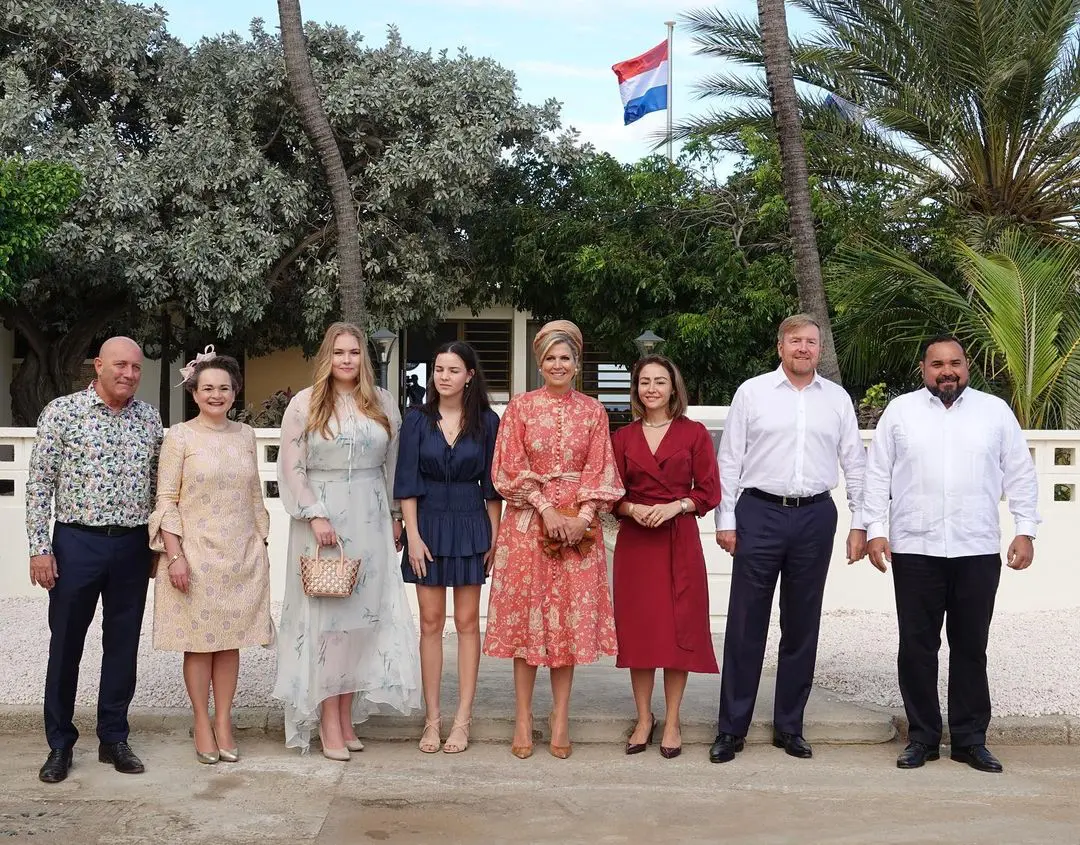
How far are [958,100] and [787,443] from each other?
12.2 m

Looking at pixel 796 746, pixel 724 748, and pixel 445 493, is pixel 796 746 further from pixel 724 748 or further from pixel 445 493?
pixel 445 493

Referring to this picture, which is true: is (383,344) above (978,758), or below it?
above

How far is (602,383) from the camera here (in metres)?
22.9

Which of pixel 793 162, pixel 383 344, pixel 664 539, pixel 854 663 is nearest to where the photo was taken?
pixel 664 539

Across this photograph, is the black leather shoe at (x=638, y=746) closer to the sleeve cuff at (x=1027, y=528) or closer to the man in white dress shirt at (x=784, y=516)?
the man in white dress shirt at (x=784, y=516)

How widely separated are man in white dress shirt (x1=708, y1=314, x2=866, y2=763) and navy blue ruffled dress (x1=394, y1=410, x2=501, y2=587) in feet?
3.73

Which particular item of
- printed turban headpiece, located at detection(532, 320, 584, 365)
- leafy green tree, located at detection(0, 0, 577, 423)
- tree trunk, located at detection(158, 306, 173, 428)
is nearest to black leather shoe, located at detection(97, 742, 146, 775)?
printed turban headpiece, located at detection(532, 320, 584, 365)

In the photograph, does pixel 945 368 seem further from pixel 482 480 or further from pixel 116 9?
pixel 116 9

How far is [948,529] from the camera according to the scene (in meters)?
5.38

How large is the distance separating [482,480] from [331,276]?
13.1 meters

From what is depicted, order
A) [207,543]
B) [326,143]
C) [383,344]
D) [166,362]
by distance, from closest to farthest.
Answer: [207,543]
[326,143]
[383,344]
[166,362]

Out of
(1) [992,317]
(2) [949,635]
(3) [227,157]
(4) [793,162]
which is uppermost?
(3) [227,157]

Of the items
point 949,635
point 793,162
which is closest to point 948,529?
point 949,635

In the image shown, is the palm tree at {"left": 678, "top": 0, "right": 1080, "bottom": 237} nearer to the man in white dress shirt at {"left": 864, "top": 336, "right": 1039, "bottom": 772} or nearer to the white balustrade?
the white balustrade
